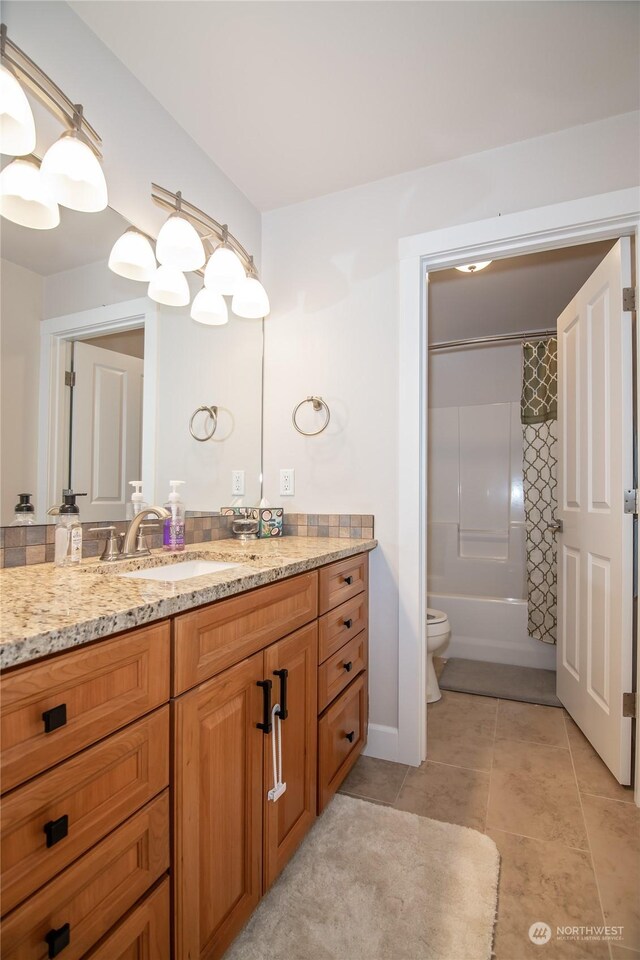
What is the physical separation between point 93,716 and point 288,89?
6.26 ft

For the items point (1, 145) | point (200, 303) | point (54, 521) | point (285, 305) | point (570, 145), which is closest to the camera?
point (1, 145)

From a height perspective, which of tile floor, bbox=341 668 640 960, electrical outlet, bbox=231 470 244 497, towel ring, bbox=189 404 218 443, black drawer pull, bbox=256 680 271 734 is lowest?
tile floor, bbox=341 668 640 960

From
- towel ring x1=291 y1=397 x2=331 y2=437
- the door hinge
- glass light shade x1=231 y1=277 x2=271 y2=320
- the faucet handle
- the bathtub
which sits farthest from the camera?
the bathtub

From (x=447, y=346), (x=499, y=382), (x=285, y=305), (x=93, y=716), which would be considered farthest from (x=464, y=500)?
(x=93, y=716)

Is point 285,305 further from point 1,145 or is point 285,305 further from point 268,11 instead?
point 1,145

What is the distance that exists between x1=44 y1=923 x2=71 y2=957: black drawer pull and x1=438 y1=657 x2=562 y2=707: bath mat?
7.59 feet

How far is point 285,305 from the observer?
7.19ft

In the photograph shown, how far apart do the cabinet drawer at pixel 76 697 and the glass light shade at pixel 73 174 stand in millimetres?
1175

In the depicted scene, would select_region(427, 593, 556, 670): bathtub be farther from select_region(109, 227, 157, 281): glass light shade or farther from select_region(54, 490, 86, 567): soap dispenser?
select_region(109, 227, 157, 281): glass light shade

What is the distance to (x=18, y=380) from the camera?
3.91ft

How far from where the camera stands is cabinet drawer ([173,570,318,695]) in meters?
0.86

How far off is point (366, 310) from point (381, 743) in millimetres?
1843

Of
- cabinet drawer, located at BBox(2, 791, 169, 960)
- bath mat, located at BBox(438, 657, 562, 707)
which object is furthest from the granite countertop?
bath mat, located at BBox(438, 657, 562, 707)

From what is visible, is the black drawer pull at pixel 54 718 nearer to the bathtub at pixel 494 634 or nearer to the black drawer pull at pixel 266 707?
the black drawer pull at pixel 266 707
